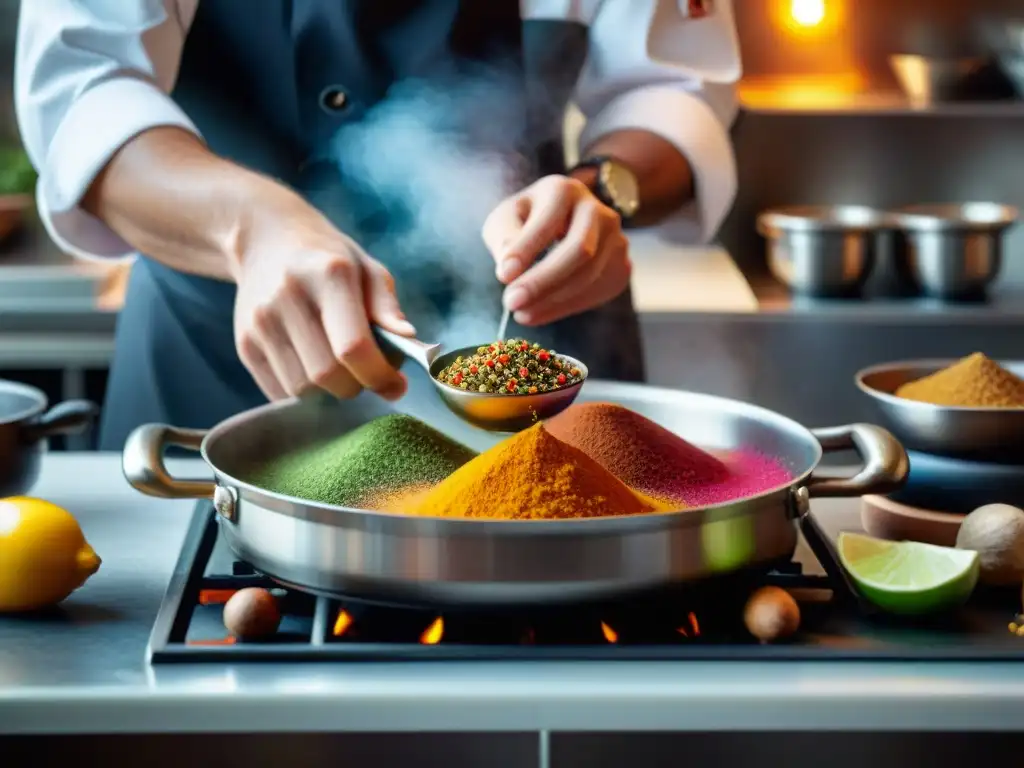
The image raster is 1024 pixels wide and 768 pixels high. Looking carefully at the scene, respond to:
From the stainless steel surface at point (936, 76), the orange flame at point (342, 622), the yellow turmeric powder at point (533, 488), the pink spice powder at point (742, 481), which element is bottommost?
the stainless steel surface at point (936, 76)

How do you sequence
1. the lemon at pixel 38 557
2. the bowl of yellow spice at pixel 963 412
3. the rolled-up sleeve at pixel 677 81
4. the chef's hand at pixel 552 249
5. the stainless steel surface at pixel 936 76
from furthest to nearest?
the stainless steel surface at pixel 936 76
the rolled-up sleeve at pixel 677 81
the chef's hand at pixel 552 249
the bowl of yellow spice at pixel 963 412
the lemon at pixel 38 557

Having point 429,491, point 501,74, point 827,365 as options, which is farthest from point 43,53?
point 827,365

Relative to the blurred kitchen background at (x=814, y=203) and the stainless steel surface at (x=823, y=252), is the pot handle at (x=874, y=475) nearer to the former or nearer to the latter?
the blurred kitchen background at (x=814, y=203)

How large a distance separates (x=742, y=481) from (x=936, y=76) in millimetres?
2275

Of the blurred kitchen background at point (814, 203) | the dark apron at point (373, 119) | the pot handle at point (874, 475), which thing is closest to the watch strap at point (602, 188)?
the dark apron at point (373, 119)

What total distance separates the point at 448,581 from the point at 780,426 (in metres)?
0.37

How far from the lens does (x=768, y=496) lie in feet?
2.89

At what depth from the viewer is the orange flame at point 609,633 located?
894 millimetres

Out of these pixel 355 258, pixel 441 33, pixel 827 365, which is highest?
pixel 441 33

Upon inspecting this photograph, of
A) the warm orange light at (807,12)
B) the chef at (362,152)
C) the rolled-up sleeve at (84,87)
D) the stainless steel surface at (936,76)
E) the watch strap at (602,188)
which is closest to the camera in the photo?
the chef at (362,152)

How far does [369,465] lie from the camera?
101cm

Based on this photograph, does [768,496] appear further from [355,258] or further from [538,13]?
[538,13]

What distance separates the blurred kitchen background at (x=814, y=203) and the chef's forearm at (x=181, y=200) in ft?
3.91

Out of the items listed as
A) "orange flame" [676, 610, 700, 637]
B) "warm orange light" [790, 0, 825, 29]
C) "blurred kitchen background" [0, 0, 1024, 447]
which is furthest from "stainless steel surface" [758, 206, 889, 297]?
"orange flame" [676, 610, 700, 637]
